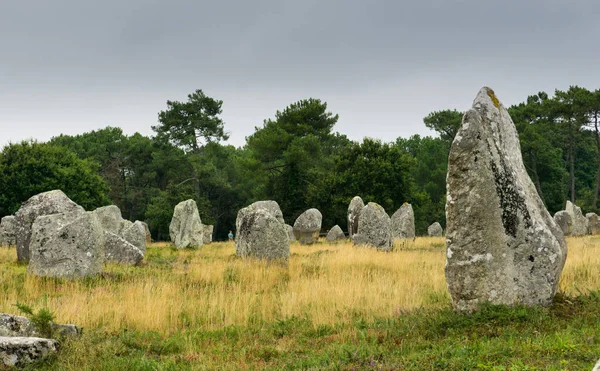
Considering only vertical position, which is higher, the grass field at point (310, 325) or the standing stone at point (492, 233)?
the standing stone at point (492, 233)

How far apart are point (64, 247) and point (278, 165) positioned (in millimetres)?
34364

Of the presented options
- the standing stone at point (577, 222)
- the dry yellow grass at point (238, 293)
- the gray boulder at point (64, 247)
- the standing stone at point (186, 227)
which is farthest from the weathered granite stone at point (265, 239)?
the standing stone at point (577, 222)

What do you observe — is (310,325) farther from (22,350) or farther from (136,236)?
(136,236)

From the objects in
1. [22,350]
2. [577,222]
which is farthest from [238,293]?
[577,222]

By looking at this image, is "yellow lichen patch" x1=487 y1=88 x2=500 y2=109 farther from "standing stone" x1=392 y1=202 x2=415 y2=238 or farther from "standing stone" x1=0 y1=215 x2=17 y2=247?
"standing stone" x1=0 y1=215 x2=17 y2=247

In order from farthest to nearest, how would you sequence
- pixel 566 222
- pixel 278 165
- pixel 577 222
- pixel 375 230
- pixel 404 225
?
pixel 278 165
pixel 577 222
pixel 566 222
pixel 404 225
pixel 375 230

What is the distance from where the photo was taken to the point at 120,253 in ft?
54.4

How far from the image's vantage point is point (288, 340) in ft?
23.1

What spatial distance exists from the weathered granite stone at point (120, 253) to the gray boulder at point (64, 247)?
135 inches

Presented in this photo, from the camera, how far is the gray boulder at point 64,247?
12.4m

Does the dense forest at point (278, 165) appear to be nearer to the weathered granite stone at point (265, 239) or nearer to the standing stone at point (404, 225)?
the standing stone at point (404, 225)

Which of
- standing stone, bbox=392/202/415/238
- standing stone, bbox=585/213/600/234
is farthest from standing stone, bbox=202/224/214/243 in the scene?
standing stone, bbox=585/213/600/234

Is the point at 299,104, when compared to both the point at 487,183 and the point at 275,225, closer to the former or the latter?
the point at 275,225

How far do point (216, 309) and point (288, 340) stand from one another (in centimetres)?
215
